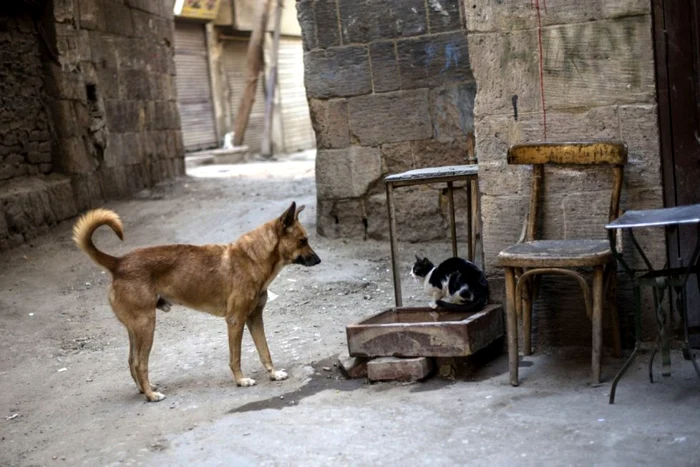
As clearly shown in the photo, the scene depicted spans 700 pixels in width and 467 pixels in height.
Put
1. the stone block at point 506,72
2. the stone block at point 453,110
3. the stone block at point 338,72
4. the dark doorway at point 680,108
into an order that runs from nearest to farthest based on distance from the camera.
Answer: the dark doorway at point 680,108 → the stone block at point 506,72 → the stone block at point 453,110 → the stone block at point 338,72

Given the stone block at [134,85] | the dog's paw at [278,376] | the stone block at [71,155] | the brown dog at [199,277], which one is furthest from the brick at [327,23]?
the dog's paw at [278,376]

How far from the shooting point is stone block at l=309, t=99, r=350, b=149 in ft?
33.1

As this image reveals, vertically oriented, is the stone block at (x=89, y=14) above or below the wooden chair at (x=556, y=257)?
above

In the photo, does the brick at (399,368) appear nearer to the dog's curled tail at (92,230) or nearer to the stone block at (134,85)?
the dog's curled tail at (92,230)

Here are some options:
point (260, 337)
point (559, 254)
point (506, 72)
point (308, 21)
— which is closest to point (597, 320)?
point (559, 254)

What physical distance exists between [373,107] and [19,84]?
13.8ft

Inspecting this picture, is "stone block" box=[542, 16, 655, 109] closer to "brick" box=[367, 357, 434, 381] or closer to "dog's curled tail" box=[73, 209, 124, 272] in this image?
"brick" box=[367, 357, 434, 381]

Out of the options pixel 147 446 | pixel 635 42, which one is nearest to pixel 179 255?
pixel 147 446

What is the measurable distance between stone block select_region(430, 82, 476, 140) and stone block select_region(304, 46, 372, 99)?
0.73 m

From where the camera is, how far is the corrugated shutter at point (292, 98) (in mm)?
24812

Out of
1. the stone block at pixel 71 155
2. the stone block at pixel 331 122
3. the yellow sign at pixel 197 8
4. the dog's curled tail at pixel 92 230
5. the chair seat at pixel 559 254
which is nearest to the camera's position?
the chair seat at pixel 559 254

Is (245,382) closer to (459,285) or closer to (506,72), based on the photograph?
(459,285)

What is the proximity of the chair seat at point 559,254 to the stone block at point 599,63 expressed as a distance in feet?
2.89

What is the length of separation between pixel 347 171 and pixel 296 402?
4.89 meters
